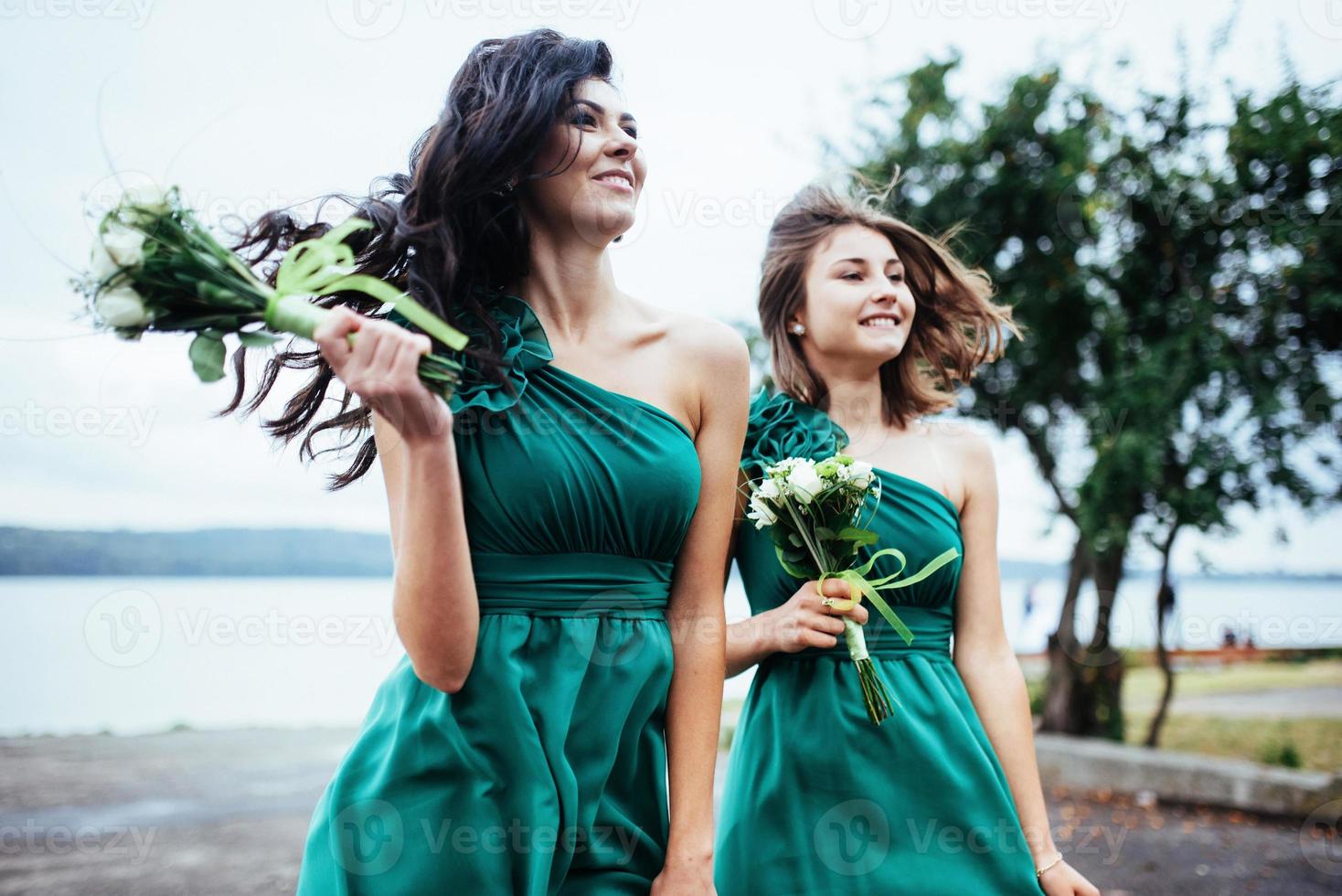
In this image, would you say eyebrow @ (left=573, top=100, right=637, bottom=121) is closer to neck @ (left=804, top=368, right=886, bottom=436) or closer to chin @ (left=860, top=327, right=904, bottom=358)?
chin @ (left=860, top=327, right=904, bottom=358)

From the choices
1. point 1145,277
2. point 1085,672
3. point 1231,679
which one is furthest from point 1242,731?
point 1231,679

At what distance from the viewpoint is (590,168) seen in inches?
94.5

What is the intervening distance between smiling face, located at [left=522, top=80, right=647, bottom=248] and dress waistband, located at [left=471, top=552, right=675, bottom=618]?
0.76 meters

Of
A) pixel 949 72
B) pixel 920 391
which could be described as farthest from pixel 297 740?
pixel 920 391

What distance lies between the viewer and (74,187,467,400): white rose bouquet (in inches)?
71.0

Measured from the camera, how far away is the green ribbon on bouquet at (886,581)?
2963mm

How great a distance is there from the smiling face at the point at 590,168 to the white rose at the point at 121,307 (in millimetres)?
909

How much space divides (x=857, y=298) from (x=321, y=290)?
74.6 inches

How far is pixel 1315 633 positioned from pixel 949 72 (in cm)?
522

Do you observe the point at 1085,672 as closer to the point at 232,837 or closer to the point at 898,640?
the point at 232,837

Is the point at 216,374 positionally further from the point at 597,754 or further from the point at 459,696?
the point at 597,754

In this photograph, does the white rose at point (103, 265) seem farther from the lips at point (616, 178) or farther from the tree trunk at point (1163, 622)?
the tree trunk at point (1163, 622)

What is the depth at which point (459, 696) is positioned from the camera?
2174 millimetres

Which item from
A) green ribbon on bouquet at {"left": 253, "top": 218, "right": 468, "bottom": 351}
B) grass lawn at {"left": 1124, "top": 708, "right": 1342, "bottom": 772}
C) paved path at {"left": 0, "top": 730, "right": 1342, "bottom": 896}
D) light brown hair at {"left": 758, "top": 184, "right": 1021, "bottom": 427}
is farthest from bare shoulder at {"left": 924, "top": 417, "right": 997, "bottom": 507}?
grass lawn at {"left": 1124, "top": 708, "right": 1342, "bottom": 772}
